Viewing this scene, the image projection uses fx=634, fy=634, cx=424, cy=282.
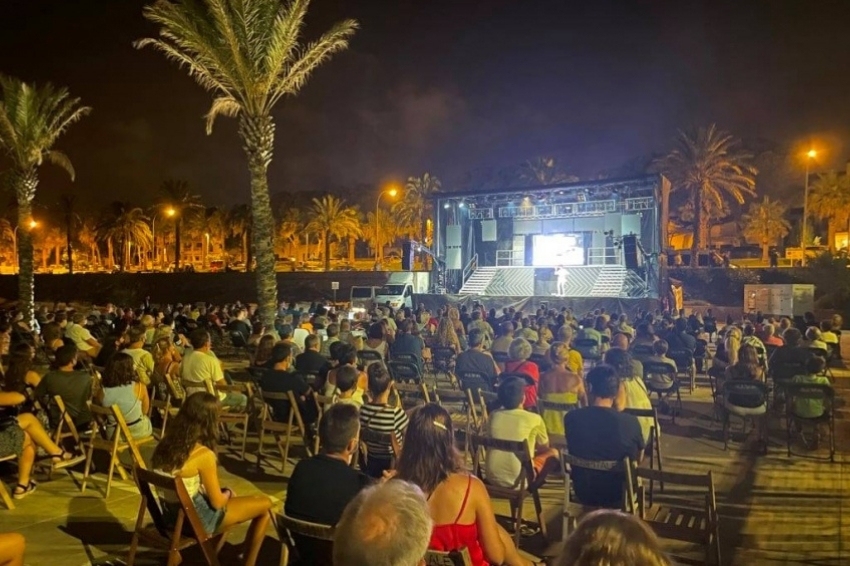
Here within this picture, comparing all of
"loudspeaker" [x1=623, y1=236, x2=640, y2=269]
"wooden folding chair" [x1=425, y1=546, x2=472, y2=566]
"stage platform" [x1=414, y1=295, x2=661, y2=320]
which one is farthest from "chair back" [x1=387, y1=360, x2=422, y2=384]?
"loudspeaker" [x1=623, y1=236, x2=640, y2=269]

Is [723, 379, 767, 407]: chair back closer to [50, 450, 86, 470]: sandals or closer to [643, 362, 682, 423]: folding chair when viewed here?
[643, 362, 682, 423]: folding chair

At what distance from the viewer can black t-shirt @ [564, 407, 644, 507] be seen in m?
4.80

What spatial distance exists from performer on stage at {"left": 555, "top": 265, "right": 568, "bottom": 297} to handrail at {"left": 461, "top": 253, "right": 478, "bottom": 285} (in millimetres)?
5013

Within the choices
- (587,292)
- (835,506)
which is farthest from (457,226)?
(835,506)

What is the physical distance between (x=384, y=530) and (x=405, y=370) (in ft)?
26.5

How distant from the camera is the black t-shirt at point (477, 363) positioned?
899 centimetres

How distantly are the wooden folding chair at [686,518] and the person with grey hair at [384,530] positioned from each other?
227cm

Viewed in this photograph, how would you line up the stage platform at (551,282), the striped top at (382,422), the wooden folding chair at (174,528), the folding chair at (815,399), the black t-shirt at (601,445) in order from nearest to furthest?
the wooden folding chair at (174,528)
the black t-shirt at (601,445)
the striped top at (382,422)
the folding chair at (815,399)
the stage platform at (551,282)

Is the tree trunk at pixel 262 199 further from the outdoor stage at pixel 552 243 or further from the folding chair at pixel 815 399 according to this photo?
the outdoor stage at pixel 552 243

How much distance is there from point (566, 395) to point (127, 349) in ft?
20.1

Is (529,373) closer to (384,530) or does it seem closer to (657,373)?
(657,373)

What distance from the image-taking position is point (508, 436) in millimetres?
5258

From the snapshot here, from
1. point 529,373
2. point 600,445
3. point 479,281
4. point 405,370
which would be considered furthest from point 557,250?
point 600,445

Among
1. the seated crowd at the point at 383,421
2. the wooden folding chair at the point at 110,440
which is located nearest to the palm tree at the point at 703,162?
the seated crowd at the point at 383,421
